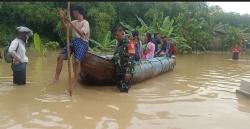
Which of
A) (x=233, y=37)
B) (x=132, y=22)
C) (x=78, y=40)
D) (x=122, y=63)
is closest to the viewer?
(x=78, y=40)

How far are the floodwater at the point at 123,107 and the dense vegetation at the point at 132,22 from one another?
12.5 m

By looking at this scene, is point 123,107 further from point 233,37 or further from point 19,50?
point 233,37

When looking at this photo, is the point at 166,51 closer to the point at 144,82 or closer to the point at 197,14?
the point at 144,82

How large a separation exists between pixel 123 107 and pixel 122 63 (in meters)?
→ 1.75

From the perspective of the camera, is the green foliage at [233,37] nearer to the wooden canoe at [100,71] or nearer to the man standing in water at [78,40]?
the wooden canoe at [100,71]

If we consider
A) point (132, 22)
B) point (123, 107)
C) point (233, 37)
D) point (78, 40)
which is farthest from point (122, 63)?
point (233, 37)

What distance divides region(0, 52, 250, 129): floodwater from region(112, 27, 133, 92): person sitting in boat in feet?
0.65

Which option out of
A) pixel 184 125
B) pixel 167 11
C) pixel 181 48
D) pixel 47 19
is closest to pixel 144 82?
pixel 184 125

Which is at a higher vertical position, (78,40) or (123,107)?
(78,40)

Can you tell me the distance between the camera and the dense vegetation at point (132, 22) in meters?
22.8

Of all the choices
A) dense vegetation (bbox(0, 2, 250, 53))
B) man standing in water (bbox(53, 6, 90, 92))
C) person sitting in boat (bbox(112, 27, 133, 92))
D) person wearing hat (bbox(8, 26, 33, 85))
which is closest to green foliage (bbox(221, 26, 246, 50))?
dense vegetation (bbox(0, 2, 250, 53))

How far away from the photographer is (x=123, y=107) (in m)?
6.69

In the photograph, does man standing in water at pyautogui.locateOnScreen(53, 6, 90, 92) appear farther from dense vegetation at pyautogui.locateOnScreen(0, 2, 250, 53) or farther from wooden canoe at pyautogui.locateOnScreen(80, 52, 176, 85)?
dense vegetation at pyautogui.locateOnScreen(0, 2, 250, 53)

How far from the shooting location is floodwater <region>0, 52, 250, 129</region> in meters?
5.51
